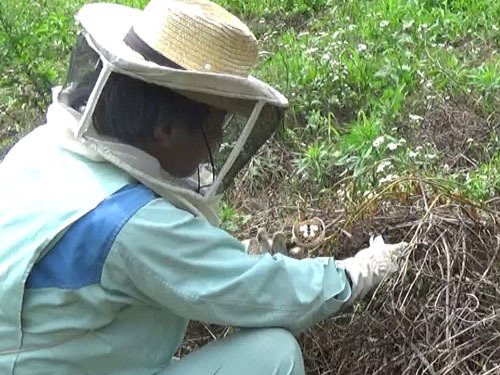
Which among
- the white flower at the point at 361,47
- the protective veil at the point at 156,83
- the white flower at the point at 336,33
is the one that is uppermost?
the protective veil at the point at 156,83

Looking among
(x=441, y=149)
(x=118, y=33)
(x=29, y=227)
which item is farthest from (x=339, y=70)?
(x=29, y=227)

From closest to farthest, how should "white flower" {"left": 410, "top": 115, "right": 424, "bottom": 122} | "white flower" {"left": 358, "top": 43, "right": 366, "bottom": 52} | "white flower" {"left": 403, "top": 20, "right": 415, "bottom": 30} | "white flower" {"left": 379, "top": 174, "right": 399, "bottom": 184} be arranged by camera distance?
"white flower" {"left": 379, "top": 174, "right": 399, "bottom": 184}, "white flower" {"left": 410, "top": 115, "right": 424, "bottom": 122}, "white flower" {"left": 358, "top": 43, "right": 366, "bottom": 52}, "white flower" {"left": 403, "top": 20, "right": 415, "bottom": 30}

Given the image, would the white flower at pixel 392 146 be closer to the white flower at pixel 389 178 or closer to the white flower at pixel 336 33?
the white flower at pixel 389 178

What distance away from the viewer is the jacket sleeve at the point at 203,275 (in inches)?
82.9

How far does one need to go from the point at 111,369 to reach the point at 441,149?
193cm

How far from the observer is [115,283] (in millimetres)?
2139

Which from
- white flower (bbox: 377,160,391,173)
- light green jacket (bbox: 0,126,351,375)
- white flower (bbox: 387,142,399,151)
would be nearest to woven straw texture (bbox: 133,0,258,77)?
light green jacket (bbox: 0,126,351,375)

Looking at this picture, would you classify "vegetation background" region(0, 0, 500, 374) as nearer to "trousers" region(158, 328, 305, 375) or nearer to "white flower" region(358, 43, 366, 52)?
"white flower" region(358, 43, 366, 52)

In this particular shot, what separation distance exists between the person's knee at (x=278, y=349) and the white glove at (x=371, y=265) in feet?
0.76

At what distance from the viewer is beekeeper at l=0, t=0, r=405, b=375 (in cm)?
211

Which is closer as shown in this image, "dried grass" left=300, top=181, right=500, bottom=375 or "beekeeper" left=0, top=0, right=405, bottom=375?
"beekeeper" left=0, top=0, right=405, bottom=375

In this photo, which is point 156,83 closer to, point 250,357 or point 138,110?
point 138,110

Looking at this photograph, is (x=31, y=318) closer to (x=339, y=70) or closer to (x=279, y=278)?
(x=279, y=278)

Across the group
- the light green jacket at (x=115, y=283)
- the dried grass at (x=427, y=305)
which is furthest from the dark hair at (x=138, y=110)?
the dried grass at (x=427, y=305)
